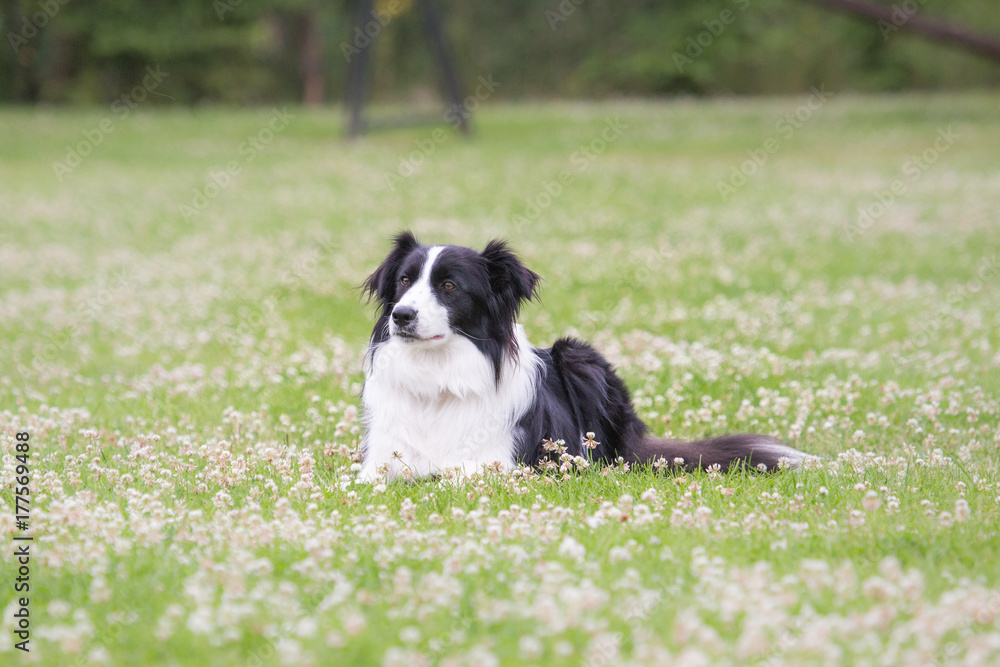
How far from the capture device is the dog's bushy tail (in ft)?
20.4

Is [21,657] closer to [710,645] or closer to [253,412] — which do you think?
[710,645]

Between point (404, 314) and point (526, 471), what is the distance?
3.64ft

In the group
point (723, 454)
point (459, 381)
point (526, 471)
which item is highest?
point (459, 381)

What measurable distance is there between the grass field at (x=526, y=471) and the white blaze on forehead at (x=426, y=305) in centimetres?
86

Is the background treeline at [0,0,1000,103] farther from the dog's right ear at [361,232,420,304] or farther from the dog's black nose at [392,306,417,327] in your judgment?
the dog's black nose at [392,306,417,327]

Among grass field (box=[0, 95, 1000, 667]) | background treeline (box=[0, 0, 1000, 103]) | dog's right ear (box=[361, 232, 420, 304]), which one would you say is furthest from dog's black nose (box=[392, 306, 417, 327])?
background treeline (box=[0, 0, 1000, 103])

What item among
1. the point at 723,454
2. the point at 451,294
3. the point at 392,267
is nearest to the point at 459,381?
the point at 451,294

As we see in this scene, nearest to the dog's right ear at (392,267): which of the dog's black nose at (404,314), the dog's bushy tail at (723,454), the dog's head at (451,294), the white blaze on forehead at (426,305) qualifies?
the dog's head at (451,294)

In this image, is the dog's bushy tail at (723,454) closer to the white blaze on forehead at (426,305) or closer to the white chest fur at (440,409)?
the white chest fur at (440,409)

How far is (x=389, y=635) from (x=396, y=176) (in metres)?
20.3

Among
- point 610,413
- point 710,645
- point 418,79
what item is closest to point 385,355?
point 610,413

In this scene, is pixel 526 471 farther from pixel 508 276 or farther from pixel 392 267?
pixel 392 267

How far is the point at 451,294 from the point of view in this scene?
19.5ft

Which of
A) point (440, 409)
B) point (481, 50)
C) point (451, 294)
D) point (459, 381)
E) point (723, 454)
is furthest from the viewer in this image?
point (481, 50)
